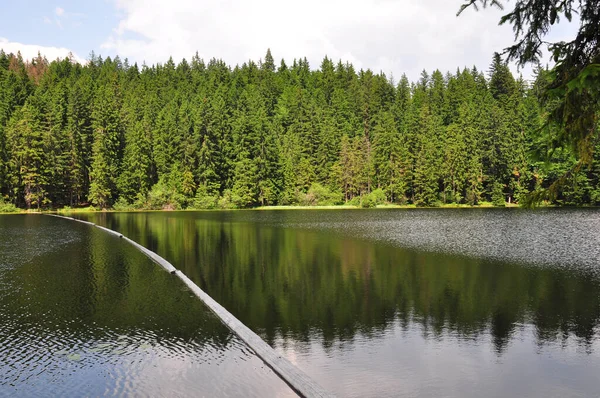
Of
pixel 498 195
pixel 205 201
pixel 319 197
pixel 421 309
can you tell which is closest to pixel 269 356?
pixel 421 309

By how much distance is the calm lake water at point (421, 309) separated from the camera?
9008mm

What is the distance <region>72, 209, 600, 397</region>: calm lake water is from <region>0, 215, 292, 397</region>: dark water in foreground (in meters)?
1.22

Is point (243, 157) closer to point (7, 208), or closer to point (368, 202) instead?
point (368, 202)

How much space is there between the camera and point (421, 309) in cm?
1393

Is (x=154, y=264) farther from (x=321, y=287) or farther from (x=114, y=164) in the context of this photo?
(x=114, y=164)

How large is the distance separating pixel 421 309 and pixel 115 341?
8.49 meters

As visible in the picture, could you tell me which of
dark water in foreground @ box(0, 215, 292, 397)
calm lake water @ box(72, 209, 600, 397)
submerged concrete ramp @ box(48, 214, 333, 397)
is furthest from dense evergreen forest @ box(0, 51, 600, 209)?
submerged concrete ramp @ box(48, 214, 333, 397)

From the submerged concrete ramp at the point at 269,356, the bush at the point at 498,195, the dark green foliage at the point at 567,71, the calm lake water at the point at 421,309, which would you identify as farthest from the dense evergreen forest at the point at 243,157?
the dark green foliage at the point at 567,71

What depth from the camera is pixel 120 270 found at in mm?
20672

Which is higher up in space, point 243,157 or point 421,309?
point 243,157

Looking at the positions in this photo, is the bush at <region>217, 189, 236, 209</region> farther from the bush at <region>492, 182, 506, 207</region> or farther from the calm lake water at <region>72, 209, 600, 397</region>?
the calm lake water at <region>72, 209, 600, 397</region>

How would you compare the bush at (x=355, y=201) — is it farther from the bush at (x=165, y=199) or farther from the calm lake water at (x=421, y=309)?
the calm lake water at (x=421, y=309)

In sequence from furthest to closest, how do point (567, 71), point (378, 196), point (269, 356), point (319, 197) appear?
point (319, 197) < point (378, 196) < point (269, 356) < point (567, 71)

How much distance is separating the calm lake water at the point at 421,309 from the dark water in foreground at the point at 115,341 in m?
1.22
